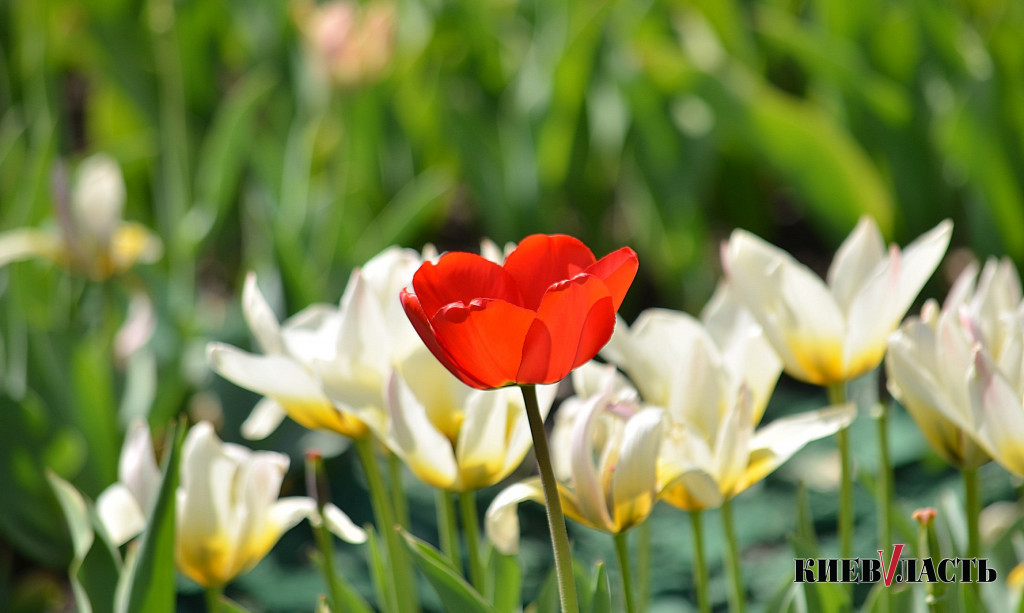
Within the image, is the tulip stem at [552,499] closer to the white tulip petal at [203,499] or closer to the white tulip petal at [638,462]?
the white tulip petal at [638,462]

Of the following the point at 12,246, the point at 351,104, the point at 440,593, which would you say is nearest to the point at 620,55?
the point at 351,104

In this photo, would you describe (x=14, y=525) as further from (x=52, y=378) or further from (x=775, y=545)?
(x=775, y=545)

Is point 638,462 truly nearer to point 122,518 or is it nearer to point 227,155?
point 122,518

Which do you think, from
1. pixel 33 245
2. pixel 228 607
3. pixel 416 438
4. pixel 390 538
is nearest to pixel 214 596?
pixel 228 607

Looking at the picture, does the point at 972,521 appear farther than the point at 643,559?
No

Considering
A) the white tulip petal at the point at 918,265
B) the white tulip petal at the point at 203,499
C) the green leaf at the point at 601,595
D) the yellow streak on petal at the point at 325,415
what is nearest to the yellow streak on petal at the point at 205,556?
the white tulip petal at the point at 203,499
